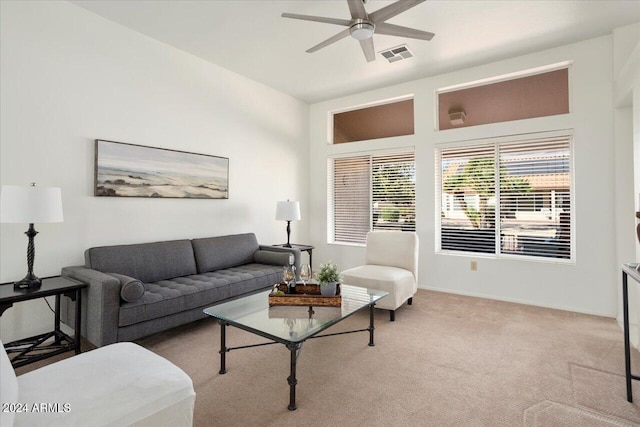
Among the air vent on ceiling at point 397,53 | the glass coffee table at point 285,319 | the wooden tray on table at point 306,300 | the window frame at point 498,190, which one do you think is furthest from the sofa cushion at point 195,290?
the air vent on ceiling at point 397,53

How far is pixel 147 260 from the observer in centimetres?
321

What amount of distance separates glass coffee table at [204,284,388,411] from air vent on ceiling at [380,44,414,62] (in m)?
2.80

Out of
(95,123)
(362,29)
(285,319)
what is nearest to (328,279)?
(285,319)

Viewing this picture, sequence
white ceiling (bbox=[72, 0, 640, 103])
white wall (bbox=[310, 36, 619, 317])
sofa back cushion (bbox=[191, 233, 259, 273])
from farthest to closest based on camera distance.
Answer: sofa back cushion (bbox=[191, 233, 259, 273]), white wall (bbox=[310, 36, 619, 317]), white ceiling (bbox=[72, 0, 640, 103])

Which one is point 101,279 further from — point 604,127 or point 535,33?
point 604,127

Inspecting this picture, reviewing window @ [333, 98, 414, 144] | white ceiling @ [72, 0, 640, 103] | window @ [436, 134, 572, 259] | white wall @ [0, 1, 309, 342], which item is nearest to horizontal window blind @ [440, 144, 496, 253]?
window @ [436, 134, 572, 259]

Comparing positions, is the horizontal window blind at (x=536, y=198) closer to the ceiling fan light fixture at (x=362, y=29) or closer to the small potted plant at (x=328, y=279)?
the ceiling fan light fixture at (x=362, y=29)

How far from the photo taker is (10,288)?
240cm

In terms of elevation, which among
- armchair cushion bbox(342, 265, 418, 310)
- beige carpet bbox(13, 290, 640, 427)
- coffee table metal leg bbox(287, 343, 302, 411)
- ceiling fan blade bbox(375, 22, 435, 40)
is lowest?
beige carpet bbox(13, 290, 640, 427)

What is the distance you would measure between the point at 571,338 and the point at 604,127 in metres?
2.29

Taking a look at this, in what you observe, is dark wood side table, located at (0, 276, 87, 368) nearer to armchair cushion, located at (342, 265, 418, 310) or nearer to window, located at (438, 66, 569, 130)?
armchair cushion, located at (342, 265, 418, 310)

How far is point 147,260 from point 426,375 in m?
2.68

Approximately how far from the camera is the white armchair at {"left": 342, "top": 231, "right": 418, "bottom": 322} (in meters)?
3.40

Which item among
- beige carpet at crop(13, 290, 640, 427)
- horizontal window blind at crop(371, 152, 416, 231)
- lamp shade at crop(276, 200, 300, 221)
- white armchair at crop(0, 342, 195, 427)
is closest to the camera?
white armchair at crop(0, 342, 195, 427)
